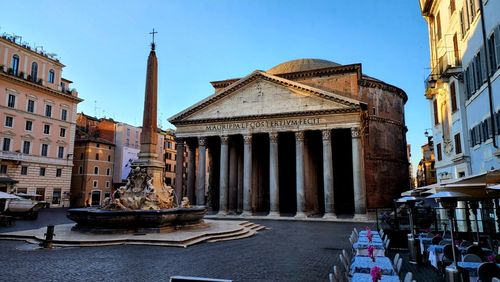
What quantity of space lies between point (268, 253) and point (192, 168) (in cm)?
2123

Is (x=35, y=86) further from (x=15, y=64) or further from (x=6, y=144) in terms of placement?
(x=6, y=144)

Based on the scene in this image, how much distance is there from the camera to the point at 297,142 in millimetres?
26391

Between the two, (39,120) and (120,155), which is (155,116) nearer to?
(39,120)

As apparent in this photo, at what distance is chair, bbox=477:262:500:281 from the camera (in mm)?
5452

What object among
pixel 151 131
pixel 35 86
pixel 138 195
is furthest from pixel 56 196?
pixel 151 131

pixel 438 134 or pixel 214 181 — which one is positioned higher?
pixel 438 134

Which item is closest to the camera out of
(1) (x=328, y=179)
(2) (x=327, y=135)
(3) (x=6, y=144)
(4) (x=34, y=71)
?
(1) (x=328, y=179)

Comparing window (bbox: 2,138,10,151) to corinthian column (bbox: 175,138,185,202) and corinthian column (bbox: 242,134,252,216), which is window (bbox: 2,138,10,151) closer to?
corinthian column (bbox: 175,138,185,202)

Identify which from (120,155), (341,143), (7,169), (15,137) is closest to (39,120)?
(15,137)

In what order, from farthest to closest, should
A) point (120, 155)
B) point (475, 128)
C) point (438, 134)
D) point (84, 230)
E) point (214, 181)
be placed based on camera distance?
1. point (120, 155)
2. point (214, 181)
3. point (438, 134)
4. point (475, 128)
5. point (84, 230)

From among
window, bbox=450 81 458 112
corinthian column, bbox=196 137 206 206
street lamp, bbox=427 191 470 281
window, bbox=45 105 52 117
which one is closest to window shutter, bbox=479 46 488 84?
window, bbox=450 81 458 112

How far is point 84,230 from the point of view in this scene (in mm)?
12695

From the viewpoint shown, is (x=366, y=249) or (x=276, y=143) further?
(x=276, y=143)

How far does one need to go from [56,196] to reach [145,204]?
1097 inches
